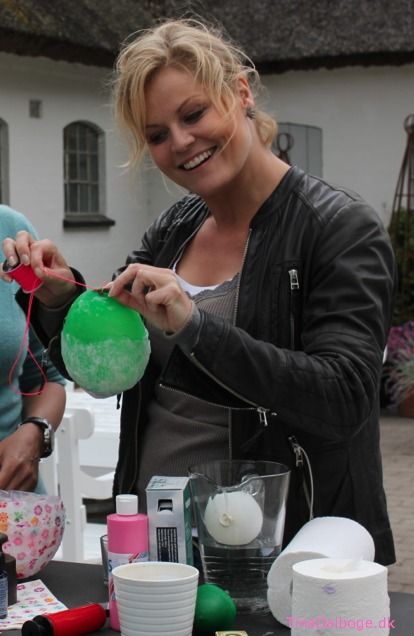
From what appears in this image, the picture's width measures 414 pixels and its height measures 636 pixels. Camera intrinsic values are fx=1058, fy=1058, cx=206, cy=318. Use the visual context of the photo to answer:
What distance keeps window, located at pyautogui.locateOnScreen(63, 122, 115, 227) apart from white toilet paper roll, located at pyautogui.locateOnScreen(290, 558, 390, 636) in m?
9.80

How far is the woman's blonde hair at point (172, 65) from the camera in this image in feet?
7.32

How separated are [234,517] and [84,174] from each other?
10.2 m

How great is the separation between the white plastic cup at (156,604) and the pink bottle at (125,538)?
0.14 meters

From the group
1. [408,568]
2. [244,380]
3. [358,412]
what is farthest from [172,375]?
[408,568]

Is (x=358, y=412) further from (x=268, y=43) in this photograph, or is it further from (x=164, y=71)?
(x=268, y=43)

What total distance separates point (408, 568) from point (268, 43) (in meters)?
8.39

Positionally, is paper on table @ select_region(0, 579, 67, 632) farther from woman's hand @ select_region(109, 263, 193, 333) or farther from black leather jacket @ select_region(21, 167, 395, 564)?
woman's hand @ select_region(109, 263, 193, 333)

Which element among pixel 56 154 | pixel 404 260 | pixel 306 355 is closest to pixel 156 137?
pixel 306 355

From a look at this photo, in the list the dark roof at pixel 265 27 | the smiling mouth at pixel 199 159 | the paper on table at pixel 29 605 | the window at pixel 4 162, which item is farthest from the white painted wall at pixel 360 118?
the paper on table at pixel 29 605

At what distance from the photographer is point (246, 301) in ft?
7.48

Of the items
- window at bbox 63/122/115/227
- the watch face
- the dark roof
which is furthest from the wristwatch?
window at bbox 63/122/115/227

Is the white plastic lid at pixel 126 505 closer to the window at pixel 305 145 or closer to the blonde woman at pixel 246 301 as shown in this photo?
the blonde woman at pixel 246 301

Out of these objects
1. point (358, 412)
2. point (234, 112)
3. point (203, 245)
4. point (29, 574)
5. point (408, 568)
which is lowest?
point (408, 568)

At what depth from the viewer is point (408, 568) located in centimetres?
584
